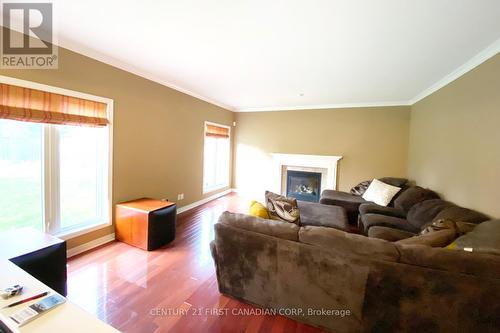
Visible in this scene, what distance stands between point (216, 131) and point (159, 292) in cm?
390

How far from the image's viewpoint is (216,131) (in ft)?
17.4

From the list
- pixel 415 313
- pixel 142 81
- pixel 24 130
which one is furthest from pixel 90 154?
pixel 415 313

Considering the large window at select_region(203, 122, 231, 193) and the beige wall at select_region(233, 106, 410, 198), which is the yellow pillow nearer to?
the large window at select_region(203, 122, 231, 193)

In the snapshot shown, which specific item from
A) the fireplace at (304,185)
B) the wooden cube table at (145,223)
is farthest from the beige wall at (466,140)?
the wooden cube table at (145,223)

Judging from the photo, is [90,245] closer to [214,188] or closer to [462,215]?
[214,188]

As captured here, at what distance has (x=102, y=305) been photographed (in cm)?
180

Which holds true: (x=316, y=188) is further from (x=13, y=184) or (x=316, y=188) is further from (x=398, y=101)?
(x=13, y=184)

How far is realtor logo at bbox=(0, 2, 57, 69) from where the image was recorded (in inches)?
72.1

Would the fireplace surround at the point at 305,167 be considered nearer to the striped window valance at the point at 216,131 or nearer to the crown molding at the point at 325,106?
the crown molding at the point at 325,106

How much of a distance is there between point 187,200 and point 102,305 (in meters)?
2.69

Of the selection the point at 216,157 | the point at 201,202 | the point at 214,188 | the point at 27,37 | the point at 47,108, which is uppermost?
the point at 27,37

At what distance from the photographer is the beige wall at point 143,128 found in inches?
97.5

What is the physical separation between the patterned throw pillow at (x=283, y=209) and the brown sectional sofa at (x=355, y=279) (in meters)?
0.46

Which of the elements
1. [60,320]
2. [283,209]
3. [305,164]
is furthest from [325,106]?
[60,320]
